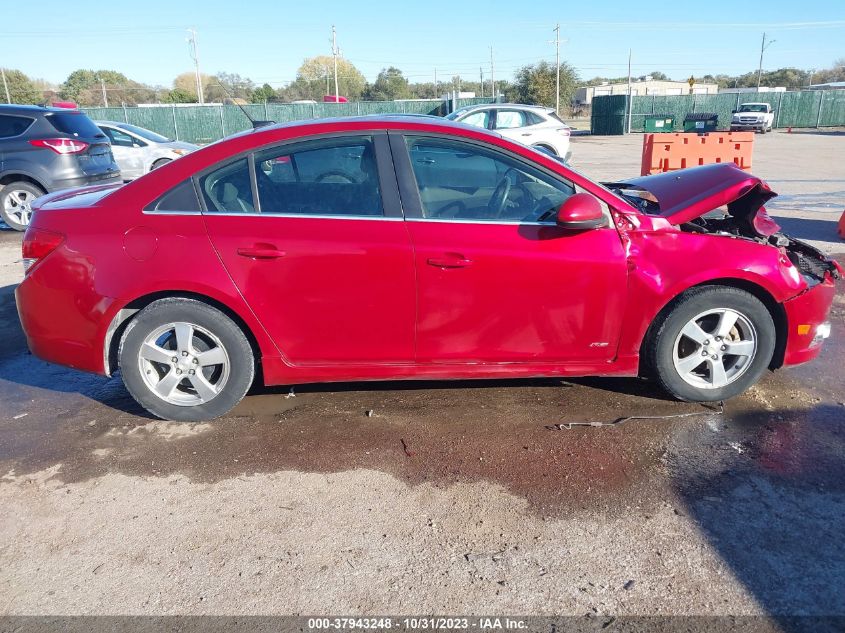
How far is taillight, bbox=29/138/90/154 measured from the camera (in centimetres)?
959

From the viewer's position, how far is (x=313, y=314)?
365cm

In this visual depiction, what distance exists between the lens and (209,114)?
111 ft

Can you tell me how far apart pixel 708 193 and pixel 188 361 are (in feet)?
10.6

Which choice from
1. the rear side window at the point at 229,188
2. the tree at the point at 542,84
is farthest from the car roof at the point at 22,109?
the tree at the point at 542,84

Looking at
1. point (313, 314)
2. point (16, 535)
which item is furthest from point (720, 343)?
point (16, 535)

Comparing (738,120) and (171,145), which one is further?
(738,120)

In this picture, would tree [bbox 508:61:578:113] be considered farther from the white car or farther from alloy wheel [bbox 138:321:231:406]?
alloy wheel [bbox 138:321:231:406]

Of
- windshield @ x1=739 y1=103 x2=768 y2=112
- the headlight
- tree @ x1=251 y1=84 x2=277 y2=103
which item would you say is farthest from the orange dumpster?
tree @ x1=251 y1=84 x2=277 y2=103

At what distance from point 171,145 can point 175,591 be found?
13.6 metres

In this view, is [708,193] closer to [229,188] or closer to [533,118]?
[229,188]

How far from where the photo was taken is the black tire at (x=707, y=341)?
3.72 m

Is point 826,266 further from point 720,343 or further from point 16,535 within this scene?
point 16,535

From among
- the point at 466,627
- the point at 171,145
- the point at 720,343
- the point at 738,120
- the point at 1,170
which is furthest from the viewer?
the point at 738,120

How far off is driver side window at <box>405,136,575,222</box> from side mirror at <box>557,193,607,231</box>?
0.15 metres
